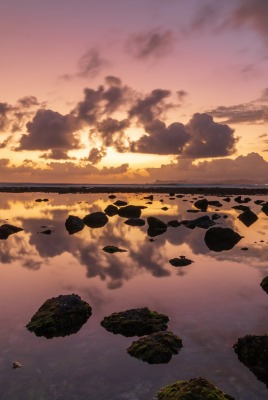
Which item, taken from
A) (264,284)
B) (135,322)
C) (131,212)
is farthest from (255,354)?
(131,212)

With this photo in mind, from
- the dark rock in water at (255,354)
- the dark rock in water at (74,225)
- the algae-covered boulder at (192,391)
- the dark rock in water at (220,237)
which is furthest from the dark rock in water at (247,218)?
the algae-covered boulder at (192,391)

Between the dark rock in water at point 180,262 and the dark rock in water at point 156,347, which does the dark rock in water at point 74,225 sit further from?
the dark rock in water at point 156,347

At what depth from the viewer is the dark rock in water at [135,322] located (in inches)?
441

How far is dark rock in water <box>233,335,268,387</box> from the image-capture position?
8792 millimetres

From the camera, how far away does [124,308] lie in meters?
13.4

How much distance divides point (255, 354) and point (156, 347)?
8.20 feet

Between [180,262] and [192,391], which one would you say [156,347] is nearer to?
[192,391]

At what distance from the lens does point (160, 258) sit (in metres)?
21.7

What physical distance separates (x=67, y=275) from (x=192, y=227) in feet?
64.4

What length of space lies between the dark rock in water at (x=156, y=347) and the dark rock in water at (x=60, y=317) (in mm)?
2358

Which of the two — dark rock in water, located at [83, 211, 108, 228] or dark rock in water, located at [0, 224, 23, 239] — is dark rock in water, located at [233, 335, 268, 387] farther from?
dark rock in water, located at [83, 211, 108, 228]

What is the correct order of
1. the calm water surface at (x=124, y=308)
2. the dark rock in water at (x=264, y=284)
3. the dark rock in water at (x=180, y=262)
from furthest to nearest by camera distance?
the dark rock in water at (x=180, y=262)
the dark rock in water at (x=264, y=284)
the calm water surface at (x=124, y=308)

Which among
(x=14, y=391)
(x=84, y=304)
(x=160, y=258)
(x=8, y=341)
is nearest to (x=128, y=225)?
(x=160, y=258)

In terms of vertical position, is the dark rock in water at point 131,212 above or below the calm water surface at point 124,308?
above
